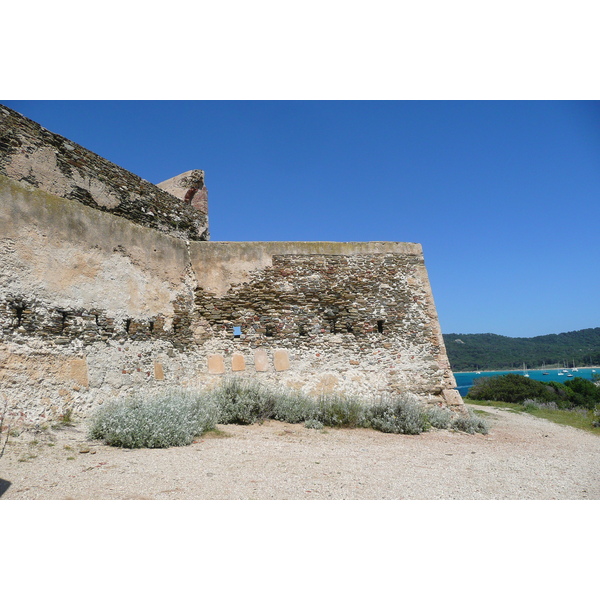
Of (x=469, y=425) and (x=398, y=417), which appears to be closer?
(x=398, y=417)

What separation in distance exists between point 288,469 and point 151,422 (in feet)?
6.92

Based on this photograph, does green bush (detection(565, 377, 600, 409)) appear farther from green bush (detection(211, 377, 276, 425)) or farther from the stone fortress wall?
green bush (detection(211, 377, 276, 425))

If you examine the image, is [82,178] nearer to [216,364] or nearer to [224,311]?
[224,311]

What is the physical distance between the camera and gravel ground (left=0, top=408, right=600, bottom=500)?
12.2 feet

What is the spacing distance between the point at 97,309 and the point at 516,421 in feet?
36.3

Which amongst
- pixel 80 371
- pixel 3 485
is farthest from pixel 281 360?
pixel 3 485

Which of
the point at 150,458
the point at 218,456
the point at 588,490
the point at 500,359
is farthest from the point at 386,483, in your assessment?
the point at 500,359

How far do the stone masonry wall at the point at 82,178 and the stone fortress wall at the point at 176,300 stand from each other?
24 mm

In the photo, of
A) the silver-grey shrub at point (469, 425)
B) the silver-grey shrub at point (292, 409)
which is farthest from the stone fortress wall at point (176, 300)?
the silver-grey shrub at point (292, 409)

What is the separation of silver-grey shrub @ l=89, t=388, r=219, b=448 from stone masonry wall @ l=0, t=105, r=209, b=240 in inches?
163

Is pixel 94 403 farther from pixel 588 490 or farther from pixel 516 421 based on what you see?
pixel 516 421

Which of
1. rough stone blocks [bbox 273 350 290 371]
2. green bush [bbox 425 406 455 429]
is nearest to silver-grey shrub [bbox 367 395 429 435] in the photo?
green bush [bbox 425 406 455 429]

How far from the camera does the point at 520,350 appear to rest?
249 feet

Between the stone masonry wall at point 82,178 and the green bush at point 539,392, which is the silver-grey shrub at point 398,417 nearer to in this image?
the stone masonry wall at point 82,178
